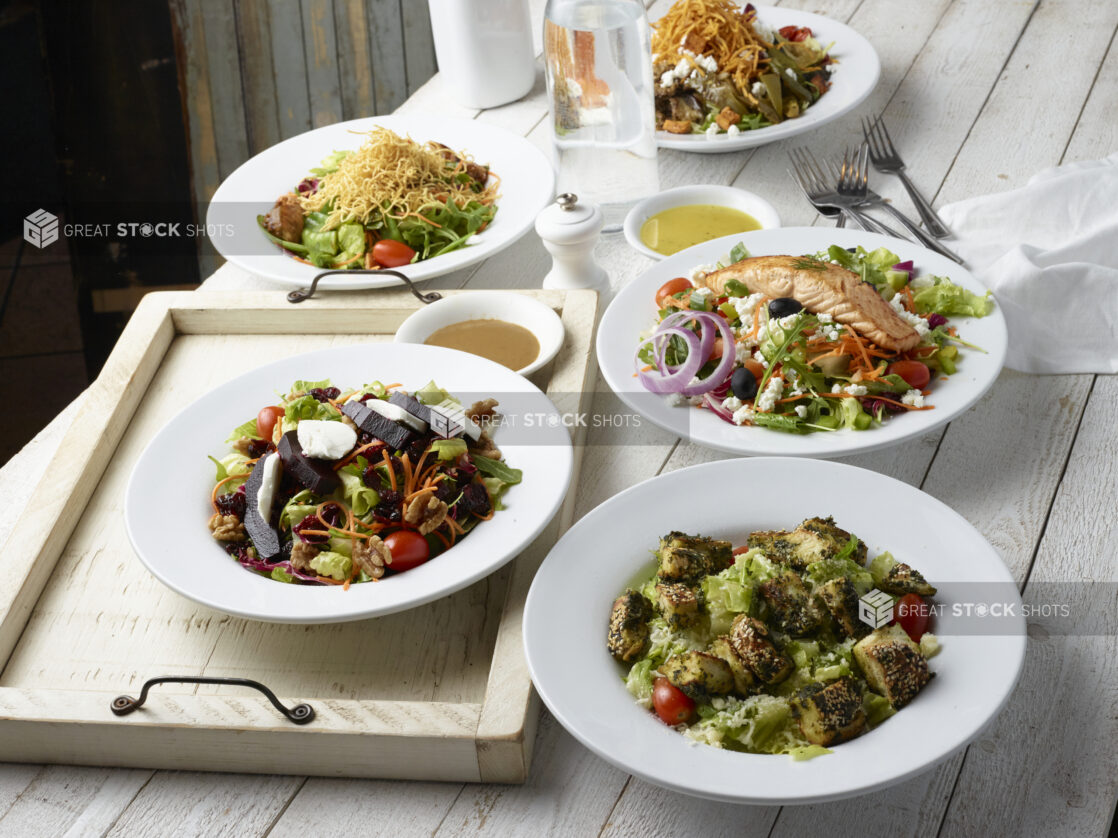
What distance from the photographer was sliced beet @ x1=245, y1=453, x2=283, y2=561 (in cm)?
162

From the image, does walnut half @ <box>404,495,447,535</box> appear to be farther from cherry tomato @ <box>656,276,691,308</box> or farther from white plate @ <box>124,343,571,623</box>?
cherry tomato @ <box>656,276,691,308</box>

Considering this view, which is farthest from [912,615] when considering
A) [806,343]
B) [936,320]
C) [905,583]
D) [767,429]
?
[936,320]

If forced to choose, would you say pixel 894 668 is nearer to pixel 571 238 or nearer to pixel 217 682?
pixel 217 682

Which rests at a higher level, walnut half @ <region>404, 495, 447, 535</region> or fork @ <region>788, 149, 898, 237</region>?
fork @ <region>788, 149, 898, 237</region>

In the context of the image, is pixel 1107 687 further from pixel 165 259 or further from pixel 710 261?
pixel 165 259

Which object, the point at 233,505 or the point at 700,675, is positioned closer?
the point at 700,675

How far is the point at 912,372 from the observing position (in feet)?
6.00

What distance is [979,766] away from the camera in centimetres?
139

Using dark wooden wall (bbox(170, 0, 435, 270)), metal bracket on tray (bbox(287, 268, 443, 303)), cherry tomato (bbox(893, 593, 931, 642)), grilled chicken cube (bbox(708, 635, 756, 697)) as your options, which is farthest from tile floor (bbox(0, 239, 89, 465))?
cherry tomato (bbox(893, 593, 931, 642))

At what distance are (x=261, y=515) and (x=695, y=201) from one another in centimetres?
133

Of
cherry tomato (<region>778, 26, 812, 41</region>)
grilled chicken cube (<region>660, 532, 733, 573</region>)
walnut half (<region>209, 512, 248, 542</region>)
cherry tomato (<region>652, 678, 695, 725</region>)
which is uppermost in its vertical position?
cherry tomato (<region>778, 26, 812, 41</region>)

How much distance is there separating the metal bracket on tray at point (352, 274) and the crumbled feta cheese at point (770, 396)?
0.76 m

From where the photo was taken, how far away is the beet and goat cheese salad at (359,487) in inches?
62.6

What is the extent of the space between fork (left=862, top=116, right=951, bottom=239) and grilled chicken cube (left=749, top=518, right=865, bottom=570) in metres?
1.14
